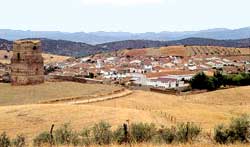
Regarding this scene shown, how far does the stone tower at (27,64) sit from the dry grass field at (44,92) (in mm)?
1710

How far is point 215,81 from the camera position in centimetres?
8050

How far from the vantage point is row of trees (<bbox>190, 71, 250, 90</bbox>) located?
78.9 metres

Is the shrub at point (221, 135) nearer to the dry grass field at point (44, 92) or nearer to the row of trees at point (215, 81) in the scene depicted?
the dry grass field at point (44, 92)

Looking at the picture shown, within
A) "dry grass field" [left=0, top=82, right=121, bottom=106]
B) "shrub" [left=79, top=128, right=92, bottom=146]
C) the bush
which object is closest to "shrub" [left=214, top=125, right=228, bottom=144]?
the bush

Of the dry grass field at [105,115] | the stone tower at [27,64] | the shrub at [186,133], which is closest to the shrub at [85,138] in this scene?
the shrub at [186,133]

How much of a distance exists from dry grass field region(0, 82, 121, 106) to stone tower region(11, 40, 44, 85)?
1.71 m

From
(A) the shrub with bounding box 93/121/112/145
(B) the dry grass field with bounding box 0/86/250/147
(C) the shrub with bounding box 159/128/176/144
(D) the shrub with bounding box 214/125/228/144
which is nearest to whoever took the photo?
(A) the shrub with bounding box 93/121/112/145

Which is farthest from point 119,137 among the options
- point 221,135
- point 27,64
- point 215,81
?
point 215,81

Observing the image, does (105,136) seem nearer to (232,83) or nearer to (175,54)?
(232,83)

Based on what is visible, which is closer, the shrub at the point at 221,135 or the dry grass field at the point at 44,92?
the shrub at the point at 221,135

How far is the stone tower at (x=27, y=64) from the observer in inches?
2616

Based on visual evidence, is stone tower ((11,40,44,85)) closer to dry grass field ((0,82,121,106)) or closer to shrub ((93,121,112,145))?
dry grass field ((0,82,121,106))

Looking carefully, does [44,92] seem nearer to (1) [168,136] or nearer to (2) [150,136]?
(2) [150,136]

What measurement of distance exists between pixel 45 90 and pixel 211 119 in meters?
25.1
